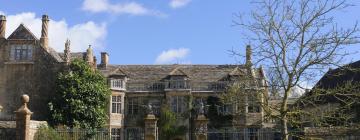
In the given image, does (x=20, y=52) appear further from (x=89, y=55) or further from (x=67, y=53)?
(x=89, y=55)

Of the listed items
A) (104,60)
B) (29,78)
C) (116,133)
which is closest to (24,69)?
(29,78)

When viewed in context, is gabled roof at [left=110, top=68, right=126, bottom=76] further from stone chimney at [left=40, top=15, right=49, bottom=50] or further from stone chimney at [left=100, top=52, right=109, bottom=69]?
stone chimney at [left=40, top=15, right=49, bottom=50]

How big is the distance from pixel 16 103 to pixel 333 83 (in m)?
24.3

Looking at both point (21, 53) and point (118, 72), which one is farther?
point (118, 72)

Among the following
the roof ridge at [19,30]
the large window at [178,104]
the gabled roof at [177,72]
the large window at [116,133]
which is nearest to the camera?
the roof ridge at [19,30]

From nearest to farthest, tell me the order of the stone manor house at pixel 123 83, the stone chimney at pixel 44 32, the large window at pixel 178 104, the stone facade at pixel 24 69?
the stone facade at pixel 24 69, the stone manor house at pixel 123 83, the stone chimney at pixel 44 32, the large window at pixel 178 104

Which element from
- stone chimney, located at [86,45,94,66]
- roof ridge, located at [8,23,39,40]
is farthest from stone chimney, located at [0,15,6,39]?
stone chimney, located at [86,45,94,66]

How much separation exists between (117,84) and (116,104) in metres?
1.64

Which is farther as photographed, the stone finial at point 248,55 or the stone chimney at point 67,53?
Result: the stone chimney at point 67,53

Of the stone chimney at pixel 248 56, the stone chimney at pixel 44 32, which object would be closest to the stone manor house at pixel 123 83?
the stone chimney at pixel 44 32

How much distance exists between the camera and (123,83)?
37.5m

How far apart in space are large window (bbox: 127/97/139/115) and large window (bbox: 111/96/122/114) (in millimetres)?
989

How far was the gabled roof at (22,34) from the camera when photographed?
33688 millimetres

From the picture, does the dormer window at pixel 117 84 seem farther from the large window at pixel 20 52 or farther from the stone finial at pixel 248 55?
the stone finial at pixel 248 55
